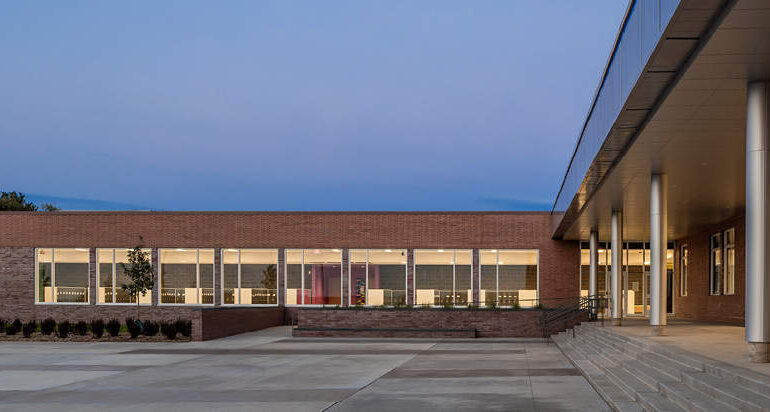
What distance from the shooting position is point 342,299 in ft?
119

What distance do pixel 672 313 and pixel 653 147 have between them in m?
25.8

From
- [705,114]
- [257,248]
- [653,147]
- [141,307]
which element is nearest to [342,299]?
[257,248]

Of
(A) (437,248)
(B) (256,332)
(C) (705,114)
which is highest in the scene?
(C) (705,114)

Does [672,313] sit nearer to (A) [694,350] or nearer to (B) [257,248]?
(B) [257,248]

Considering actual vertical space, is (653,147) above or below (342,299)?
above

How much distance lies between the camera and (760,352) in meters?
10.6

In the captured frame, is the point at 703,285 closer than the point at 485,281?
Yes

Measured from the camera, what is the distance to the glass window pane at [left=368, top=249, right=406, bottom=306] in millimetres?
35969

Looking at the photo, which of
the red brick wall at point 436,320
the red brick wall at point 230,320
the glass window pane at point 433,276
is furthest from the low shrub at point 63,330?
the glass window pane at point 433,276

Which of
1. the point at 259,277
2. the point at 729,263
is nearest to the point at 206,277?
the point at 259,277

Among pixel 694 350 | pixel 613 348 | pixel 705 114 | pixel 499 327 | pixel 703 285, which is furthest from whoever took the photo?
pixel 703 285

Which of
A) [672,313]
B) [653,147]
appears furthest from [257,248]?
[653,147]

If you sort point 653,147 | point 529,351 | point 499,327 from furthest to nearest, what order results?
point 499,327 < point 529,351 < point 653,147

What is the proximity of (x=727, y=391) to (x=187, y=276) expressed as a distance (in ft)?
101
